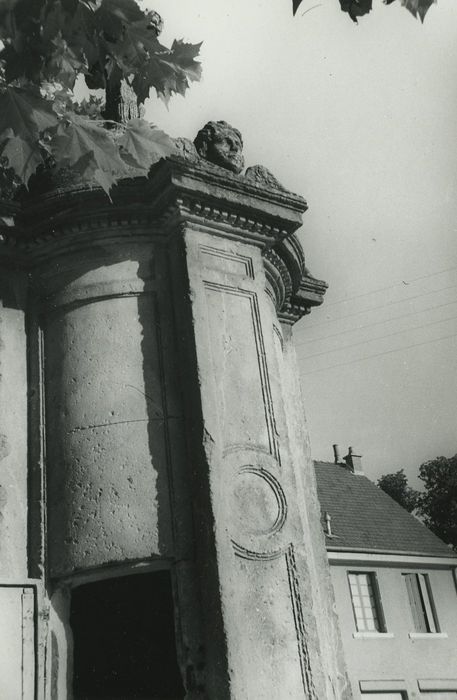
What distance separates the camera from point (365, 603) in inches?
877

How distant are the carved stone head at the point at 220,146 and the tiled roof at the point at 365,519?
17.5m

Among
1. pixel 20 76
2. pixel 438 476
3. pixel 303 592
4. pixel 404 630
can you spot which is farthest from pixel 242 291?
pixel 438 476

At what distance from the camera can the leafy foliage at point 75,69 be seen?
355cm

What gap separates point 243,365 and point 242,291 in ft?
2.02

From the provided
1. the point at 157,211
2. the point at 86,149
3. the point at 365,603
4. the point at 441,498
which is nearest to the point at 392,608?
the point at 365,603

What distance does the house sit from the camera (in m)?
21.6

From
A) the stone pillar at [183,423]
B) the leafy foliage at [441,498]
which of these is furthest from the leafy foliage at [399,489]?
the stone pillar at [183,423]

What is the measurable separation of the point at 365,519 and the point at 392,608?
398 cm

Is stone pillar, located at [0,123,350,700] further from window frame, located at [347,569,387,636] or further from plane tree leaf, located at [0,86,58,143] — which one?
window frame, located at [347,569,387,636]

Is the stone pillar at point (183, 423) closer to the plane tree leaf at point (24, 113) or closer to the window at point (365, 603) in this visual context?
the plane tree leaf at point (24, 113)

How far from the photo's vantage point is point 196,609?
4.92 metres

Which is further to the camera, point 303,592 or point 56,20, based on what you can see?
point 303,592

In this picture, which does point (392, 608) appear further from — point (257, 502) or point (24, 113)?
point (24, 113)

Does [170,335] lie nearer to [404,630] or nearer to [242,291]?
[242,291]
